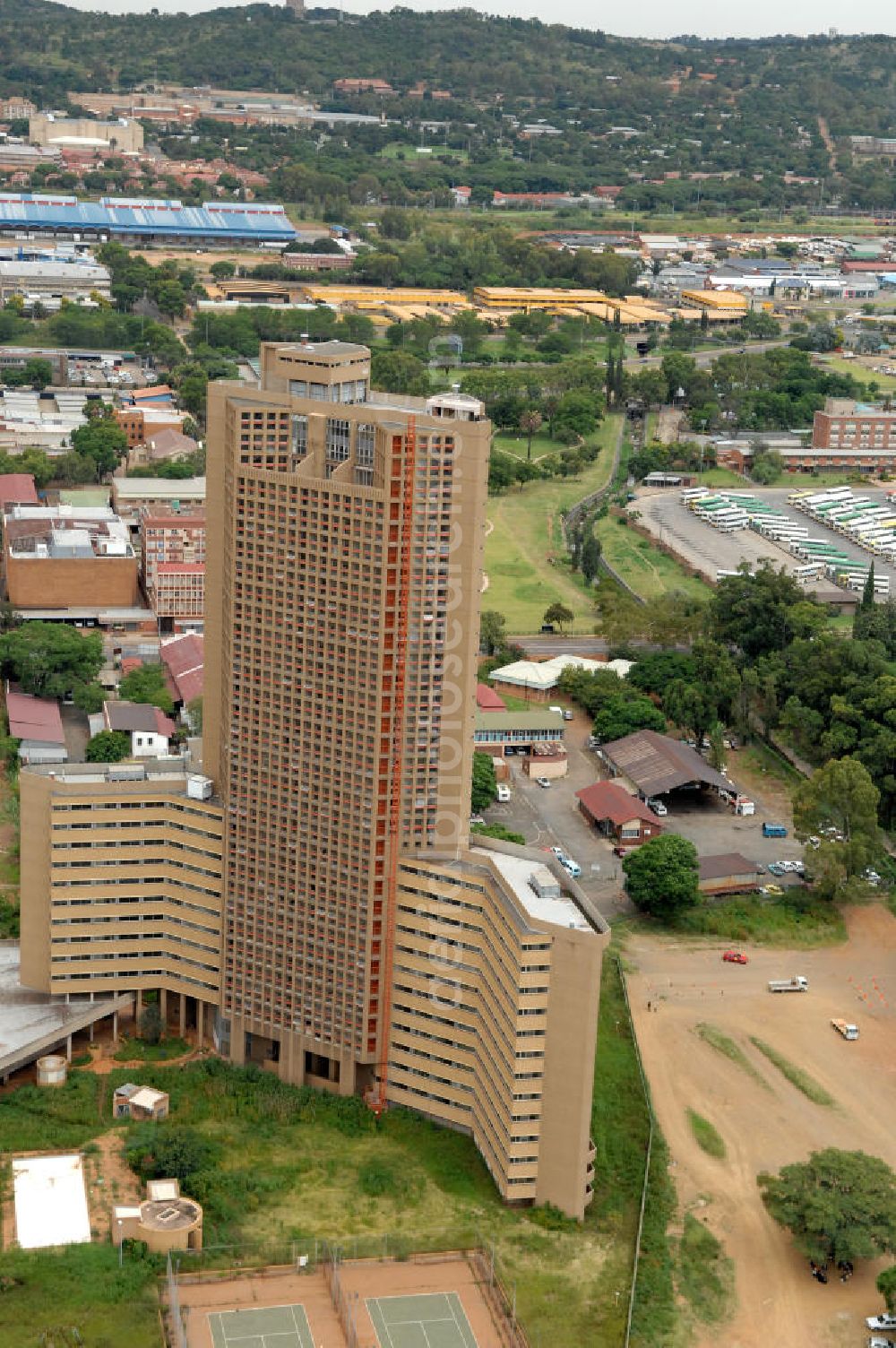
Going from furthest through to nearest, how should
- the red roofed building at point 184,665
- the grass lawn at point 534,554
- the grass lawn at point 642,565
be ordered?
the grass lawn at point 642,565
the grass lawn at point 534,554
the red roofed building at point 184,665

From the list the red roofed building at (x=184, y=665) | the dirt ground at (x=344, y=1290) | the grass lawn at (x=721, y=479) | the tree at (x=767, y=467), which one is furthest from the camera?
the tree at (x=767, y=467)

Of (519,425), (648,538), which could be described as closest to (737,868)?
(648,538)

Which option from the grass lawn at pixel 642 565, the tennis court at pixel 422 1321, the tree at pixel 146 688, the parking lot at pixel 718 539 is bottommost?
the tennis court at pixel 422 1321

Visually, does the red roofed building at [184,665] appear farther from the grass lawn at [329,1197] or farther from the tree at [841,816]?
the grass lawn at [329,1197]

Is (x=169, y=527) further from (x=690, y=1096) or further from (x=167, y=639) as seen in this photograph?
(x=690, y=1096)

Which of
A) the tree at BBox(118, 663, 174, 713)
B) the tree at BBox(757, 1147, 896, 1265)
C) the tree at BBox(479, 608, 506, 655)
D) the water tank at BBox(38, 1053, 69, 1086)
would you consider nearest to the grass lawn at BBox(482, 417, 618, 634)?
the tree at BBox(479, 608, 506, 655)

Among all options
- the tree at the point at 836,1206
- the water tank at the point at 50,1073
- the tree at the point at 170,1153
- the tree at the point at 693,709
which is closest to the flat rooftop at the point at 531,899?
the tree at the point at 836,1206
